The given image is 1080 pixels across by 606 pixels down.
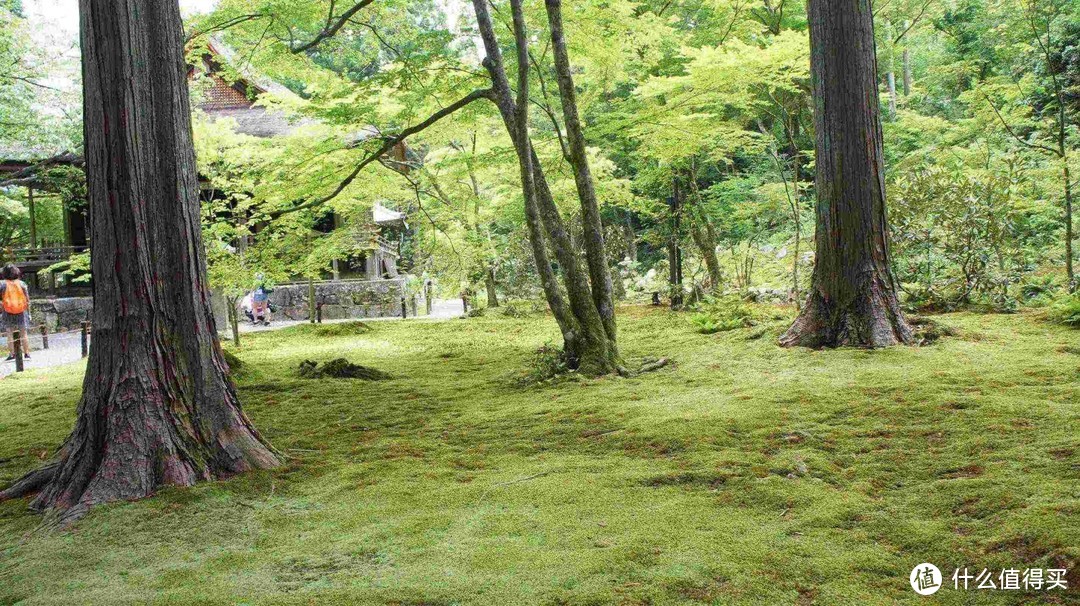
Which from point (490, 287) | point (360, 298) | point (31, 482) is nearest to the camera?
point (31, 482)

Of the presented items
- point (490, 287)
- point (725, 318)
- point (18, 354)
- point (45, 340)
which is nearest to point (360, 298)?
point (490, 287)

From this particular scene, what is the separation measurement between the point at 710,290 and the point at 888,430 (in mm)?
9844

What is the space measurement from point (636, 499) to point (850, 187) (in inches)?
174

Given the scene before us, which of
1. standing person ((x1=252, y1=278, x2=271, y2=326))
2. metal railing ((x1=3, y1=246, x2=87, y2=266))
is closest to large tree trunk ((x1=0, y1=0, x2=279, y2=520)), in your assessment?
standing person ((x1=252, y1=278, x2=271, y2=326))

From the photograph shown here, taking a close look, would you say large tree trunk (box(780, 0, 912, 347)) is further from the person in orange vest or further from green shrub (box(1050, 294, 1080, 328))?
the person in orange vest

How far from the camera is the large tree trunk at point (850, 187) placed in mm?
6449

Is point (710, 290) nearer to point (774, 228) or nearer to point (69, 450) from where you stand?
point (774, 228)

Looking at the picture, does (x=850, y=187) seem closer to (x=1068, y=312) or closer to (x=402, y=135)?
(x=1068, y=312)

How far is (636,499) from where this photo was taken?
329 cm

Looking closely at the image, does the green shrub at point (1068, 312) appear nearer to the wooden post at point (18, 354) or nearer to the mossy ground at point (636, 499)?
the mossy ground at point (636, 499)

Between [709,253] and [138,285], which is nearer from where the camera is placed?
[138,285]

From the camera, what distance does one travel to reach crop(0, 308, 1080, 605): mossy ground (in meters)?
2.44

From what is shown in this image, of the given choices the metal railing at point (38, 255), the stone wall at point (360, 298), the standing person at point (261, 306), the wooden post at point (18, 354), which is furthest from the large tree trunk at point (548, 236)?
the metal railing at point (38, 255)

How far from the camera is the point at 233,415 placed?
415cm
